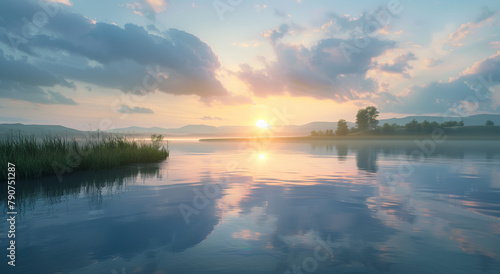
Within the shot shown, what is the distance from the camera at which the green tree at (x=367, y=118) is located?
14162cm

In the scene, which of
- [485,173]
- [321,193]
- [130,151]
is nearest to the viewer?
[321,193]

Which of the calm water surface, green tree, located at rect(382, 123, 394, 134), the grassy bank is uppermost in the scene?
green tree, located at rect(382, 123, 394, 134)

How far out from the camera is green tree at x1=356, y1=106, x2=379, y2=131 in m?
142

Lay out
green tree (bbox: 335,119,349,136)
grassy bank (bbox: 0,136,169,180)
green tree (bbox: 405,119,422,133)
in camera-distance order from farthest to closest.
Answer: green tree (bbox: 335,119,349,136)
green tree (bbox: 405,119,422,133)
grassy bank (bbox: 0,136,169,180)

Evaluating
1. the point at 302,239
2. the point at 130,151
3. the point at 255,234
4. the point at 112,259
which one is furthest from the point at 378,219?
the point at 130,151

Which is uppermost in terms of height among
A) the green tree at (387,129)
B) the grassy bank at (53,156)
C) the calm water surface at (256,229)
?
the green tree at (387,129)

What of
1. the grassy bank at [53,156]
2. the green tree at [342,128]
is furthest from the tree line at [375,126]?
the grassy bank at [53,156]

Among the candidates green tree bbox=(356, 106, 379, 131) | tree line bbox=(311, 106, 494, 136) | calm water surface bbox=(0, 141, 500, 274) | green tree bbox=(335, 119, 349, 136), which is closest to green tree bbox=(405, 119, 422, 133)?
tree line bbox=(311, 106, 494, 136)

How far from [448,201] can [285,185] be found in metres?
7.04

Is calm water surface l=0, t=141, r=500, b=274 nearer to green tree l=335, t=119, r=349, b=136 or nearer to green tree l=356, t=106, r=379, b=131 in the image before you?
green tree l=335, t=119, r=349, b=136

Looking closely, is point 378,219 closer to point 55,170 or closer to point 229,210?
point 229,210

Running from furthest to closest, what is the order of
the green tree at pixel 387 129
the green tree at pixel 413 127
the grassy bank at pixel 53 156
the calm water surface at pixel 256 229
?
the green tree at pixel 387 129 → the green tree at pixel 413 127 → the grassy bank at pixel 53 156 → the calm water surface at pixel 256 229

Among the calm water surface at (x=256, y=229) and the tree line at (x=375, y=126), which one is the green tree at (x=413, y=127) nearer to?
the tree line at (x=375, y=126)

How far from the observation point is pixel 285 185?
48.6 feet
